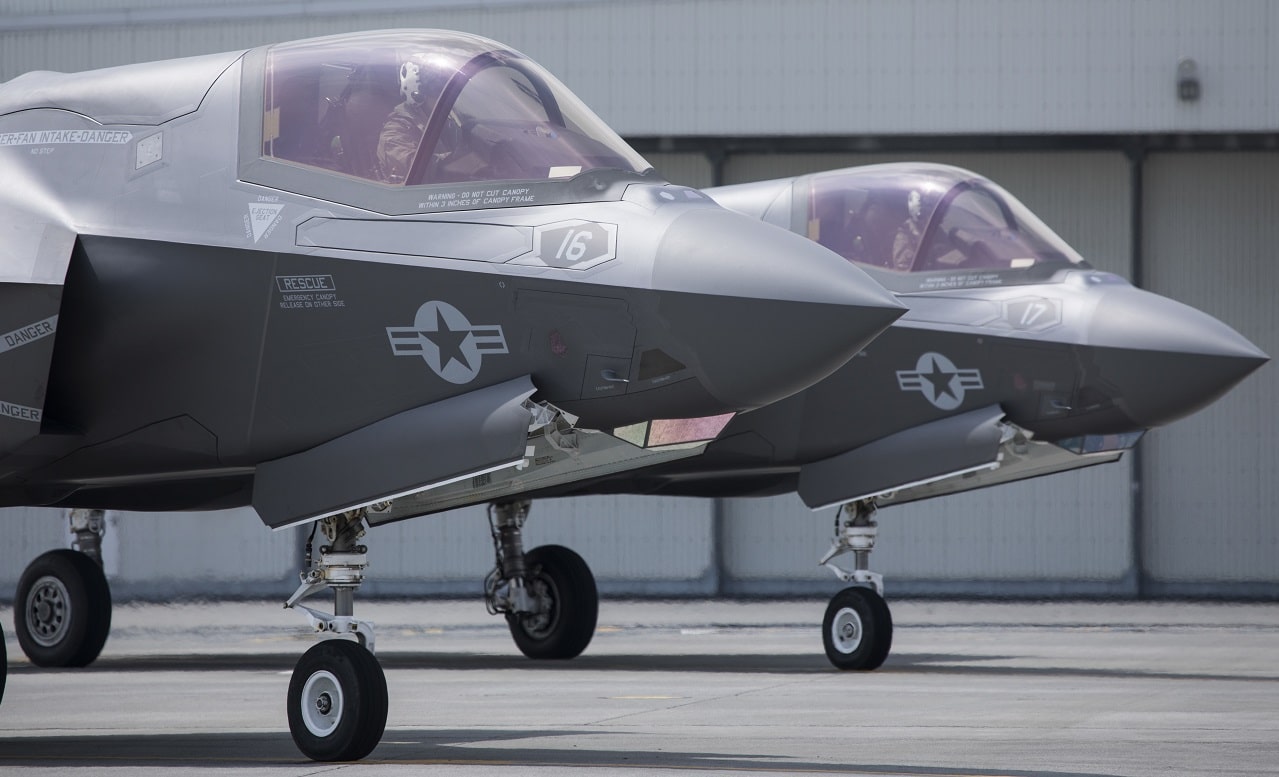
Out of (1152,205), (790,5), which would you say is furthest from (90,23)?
(1152,205)

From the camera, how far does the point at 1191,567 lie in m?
20.3

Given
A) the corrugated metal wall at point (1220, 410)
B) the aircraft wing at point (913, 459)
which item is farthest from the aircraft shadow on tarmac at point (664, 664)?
the corrugated metal wall at point (1220, 410)

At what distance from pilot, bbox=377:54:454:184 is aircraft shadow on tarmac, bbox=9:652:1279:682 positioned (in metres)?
5.64

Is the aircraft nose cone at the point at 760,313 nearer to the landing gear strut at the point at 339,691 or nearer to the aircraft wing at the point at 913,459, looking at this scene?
the landing gear strut at the point at 339,691

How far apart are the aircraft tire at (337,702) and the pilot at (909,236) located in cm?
640

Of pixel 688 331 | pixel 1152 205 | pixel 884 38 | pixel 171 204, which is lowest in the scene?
pixel 688 331

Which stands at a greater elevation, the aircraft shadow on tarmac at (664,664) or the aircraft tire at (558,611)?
the aircraft tire at (558,611)

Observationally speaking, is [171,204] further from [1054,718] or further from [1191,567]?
[1191,567]

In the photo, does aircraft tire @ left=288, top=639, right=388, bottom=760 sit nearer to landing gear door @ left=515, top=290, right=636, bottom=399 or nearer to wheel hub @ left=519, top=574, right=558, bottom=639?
landing gear door @ left=515, top=290, right=636, bottom=399

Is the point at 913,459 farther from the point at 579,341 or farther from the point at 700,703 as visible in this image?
the point at 579,341

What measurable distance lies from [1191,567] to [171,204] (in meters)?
15.3

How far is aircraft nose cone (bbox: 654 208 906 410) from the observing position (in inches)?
275

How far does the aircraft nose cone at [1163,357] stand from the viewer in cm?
1147

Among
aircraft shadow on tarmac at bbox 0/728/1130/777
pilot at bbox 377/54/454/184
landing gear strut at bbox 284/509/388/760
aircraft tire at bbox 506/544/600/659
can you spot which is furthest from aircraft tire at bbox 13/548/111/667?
pilot at bbox 377/54/454/184
